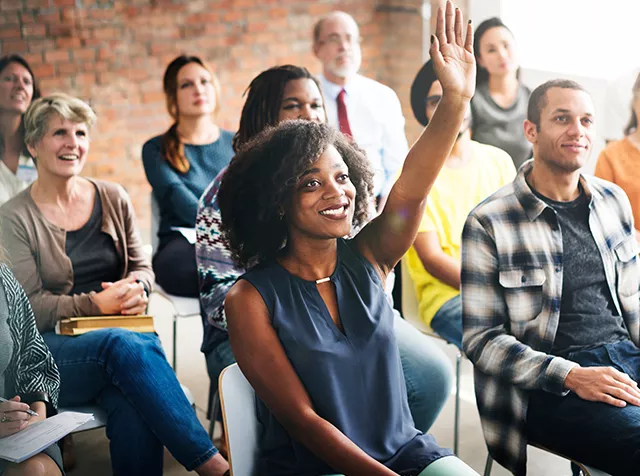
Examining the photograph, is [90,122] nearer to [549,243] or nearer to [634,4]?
[549,243]

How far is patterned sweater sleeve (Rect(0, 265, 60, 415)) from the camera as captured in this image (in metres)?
1.78

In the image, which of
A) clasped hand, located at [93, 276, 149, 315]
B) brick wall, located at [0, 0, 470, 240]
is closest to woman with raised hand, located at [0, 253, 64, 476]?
clasped hand, located at [93, 276, 149, 315]

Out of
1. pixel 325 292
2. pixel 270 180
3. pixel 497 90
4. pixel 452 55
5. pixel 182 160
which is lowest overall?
pixel 325 292

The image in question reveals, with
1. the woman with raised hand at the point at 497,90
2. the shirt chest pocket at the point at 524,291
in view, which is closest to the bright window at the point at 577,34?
the woman with raised hand at the point at 497,90

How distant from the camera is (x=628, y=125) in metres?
2.43

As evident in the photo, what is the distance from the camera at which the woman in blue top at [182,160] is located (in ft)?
9.51

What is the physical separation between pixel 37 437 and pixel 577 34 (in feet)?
6.36

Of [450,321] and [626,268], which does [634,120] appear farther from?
[450,321]

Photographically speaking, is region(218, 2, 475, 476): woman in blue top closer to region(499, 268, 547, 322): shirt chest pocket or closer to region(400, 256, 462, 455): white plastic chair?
region(499, 268, 547, 322): shirt chest pocket

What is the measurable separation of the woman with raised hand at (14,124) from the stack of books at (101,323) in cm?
37

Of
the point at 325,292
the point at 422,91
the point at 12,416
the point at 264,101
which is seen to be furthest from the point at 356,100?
the point at 12,416

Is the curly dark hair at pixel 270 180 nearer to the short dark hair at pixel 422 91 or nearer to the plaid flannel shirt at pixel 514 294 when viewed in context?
the plaid flannel shirt at pixel 514 294

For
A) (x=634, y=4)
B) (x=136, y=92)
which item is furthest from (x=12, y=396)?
(x=136, y=92)

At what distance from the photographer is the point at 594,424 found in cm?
182
